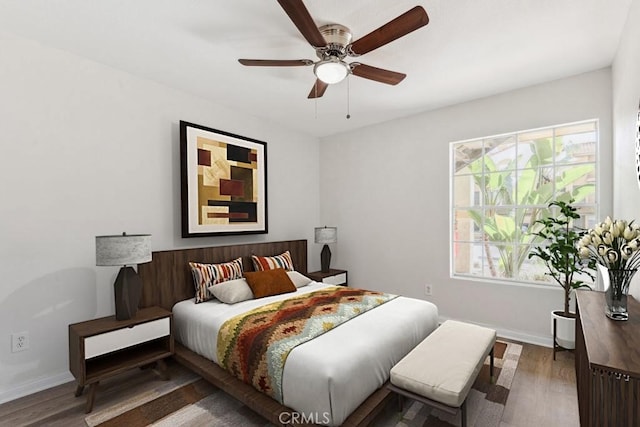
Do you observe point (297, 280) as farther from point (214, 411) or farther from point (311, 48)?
point (311, 48)

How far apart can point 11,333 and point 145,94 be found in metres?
2.26

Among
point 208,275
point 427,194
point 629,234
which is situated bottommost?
point 208,275

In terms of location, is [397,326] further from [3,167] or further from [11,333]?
[3,167]

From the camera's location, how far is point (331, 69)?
2061 mm

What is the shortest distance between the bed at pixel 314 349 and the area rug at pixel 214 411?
0.52 ft

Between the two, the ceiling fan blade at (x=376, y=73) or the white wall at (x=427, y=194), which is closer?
the ceiling fan blade at (x=376, y=73)

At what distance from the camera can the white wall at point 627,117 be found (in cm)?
181

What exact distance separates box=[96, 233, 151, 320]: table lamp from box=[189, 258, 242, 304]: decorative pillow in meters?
0.62

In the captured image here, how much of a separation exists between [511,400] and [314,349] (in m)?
1.54

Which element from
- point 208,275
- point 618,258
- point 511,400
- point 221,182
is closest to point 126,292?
point 208,275

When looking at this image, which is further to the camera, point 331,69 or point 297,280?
point 297,280

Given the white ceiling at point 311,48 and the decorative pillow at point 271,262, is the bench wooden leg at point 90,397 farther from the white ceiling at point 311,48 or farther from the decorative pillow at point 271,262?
the white ceiling at point 311,48

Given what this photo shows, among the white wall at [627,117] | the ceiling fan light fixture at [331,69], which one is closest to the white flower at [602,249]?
the white wall at [627,117]

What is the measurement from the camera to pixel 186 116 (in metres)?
3.25
